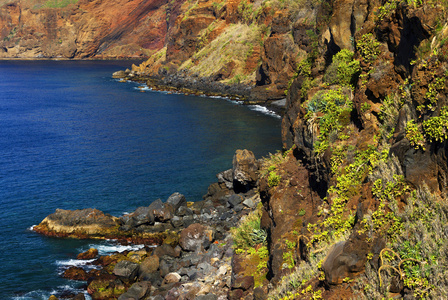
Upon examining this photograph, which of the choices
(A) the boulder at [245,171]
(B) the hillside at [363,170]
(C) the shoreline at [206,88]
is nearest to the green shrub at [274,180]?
(B) the hillside at [363,170]

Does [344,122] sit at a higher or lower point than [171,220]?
higher

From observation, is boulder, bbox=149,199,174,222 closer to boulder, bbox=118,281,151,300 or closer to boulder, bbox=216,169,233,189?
boulder, bbox=216,169,233,189

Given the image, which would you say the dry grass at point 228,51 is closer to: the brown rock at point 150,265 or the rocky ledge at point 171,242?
the rocky ledge at point 171,242

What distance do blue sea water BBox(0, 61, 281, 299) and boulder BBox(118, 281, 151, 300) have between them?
14.3 ft

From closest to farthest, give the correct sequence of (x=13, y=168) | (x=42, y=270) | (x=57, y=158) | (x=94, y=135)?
(x=42, y=270), (x=13, y=168), (x=57, y=158), (x=94, y=135)

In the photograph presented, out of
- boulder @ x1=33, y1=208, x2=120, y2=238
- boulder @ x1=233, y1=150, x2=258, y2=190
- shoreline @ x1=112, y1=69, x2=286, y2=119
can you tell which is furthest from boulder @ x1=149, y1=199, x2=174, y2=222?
shoreline @ x1=112, y1=69, x2=286, y2=119

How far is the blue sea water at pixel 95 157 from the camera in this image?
30.4 metres

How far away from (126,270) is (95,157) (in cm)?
2784

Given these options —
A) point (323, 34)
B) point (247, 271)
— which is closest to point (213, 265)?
point (247, 271)

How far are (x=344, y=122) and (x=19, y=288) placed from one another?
22714 millimetres

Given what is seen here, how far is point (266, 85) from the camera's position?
8544 centimetres

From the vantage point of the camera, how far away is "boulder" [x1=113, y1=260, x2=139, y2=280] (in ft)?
83.1

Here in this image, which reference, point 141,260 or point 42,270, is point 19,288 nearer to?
point 42,270

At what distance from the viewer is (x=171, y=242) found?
30547mm
